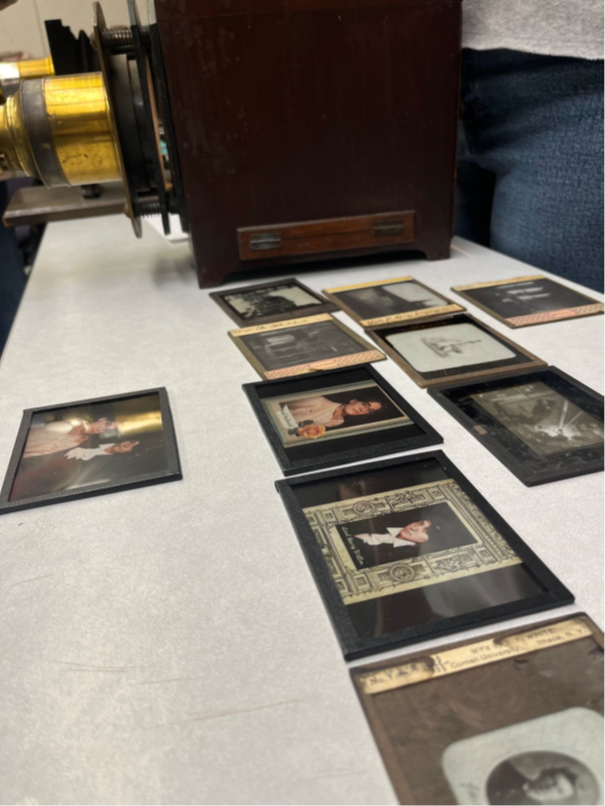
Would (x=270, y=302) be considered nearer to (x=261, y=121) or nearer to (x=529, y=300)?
(x=261, y=121)

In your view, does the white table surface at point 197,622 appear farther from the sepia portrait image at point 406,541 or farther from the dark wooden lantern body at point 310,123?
the dark wooden lantern body at point 310,123

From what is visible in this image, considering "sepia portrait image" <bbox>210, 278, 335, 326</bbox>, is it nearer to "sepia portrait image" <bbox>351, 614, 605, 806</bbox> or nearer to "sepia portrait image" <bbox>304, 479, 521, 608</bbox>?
"sepia portrait image" <bbox>304, 479, 521, 608</bbox>

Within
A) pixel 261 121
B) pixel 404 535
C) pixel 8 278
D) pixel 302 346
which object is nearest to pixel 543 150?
pixel 261 121

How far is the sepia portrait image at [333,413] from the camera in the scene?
2.33 feet

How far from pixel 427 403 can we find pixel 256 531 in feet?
0.95

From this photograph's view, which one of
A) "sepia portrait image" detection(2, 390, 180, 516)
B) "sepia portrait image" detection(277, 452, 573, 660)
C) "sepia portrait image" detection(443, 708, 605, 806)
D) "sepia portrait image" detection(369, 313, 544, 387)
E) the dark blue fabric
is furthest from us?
the dark blue fabric

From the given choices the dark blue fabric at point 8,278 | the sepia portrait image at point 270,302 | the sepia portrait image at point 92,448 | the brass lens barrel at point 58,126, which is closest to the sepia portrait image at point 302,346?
the sepia portrait image at point 270,302

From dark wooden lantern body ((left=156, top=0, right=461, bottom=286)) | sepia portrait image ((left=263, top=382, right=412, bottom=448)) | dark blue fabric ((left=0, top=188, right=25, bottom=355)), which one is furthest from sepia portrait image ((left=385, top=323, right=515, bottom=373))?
dark blue fabric ((left=0, top=188, right=25, bottom=355))

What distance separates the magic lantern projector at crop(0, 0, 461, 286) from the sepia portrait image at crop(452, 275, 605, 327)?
22 centimetres

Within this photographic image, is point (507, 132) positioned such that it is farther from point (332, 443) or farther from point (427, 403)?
point (332, 443)

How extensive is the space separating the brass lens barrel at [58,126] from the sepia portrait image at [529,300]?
656 millimetres

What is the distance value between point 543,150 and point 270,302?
59 centimetres

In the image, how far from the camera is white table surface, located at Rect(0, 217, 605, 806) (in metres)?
0.38

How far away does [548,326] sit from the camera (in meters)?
0.94
